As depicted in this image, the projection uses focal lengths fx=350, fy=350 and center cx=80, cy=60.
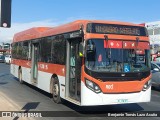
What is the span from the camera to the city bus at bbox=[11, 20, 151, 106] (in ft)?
33.9

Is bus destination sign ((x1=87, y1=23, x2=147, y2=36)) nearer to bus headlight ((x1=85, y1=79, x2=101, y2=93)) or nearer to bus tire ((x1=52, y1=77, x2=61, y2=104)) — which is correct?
bus headlight ((x1=85, y1=79, x2=101, y2=93))

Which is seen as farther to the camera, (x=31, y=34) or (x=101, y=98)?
(x=31, y=34)

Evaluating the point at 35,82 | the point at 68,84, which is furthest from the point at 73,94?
the point at 35,82

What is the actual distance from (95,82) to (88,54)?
850mm

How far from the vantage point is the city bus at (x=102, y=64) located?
1034 centimetres

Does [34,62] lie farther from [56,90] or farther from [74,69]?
[74,69]

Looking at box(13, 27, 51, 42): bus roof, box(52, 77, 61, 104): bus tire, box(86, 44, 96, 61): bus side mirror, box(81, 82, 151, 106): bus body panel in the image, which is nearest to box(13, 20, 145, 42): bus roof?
box(13, 27, 51, 42): bus roof

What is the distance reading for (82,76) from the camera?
34.2 feet

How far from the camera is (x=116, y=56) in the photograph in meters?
10.6

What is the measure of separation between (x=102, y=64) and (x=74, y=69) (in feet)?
4.23

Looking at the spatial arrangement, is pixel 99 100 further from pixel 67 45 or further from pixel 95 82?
pixel 67 45

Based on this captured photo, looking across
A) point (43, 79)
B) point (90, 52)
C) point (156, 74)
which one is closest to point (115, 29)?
point (90, 52)

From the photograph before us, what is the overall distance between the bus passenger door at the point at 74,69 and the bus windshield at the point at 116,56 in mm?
664

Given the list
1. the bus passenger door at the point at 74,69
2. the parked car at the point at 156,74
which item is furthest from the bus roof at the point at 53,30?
the parked car at the point at 156,74
